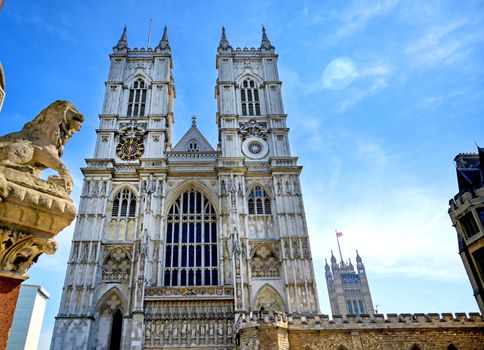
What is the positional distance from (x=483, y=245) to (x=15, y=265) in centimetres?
2094

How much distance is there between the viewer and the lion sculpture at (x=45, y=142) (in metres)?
3.61

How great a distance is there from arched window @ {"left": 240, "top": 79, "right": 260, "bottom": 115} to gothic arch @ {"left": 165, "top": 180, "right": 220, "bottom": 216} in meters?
8.35

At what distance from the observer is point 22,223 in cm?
341

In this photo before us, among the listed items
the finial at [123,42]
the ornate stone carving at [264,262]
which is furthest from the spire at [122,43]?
the ornate stone carving at [264,262]

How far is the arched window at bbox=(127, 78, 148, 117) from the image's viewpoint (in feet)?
98.5

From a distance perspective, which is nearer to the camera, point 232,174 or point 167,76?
point 232,174

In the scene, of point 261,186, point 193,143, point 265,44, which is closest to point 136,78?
point 193,143

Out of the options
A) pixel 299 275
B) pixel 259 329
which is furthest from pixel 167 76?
pixel 259 329

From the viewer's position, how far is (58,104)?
4.38 m

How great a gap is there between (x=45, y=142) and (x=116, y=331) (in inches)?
803

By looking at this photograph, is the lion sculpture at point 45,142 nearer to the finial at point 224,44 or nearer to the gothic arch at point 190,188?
the gothic arch at point 190,188

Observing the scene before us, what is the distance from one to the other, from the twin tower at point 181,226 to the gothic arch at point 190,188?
0.25 ft

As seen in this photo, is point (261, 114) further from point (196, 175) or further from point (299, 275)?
point (299, 275)

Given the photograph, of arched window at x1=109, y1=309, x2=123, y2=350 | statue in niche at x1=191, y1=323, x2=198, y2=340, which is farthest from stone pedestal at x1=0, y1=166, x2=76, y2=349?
arched window at x1=109, y1=309, x2=123, y2=350
